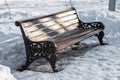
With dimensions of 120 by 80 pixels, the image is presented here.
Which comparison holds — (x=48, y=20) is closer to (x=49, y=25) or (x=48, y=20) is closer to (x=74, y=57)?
(x=49, y=25)

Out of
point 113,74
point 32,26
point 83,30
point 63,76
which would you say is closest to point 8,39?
point 32,26

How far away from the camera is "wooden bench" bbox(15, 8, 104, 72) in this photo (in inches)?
250

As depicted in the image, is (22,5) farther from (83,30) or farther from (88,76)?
(88,76)

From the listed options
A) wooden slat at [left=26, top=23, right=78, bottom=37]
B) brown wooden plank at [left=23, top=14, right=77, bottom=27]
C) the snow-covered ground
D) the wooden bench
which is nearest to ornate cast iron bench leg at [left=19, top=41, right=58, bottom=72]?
the wooden bench

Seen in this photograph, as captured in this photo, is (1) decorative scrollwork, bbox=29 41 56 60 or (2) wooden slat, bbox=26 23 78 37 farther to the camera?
(2) wooden slat, bbox=26 23 78 37

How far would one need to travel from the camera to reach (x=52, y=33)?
7.43m

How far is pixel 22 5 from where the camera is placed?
12.8m

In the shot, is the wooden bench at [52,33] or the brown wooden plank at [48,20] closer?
the wooden bench at [52,33]

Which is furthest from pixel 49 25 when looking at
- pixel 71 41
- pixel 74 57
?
pixel 74 57

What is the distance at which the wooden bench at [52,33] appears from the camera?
636 centimetres

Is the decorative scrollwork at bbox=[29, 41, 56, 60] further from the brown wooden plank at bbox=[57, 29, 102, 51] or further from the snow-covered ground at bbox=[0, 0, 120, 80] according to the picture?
the snow-covered ground at bbox=[0, 0, 120, 80]

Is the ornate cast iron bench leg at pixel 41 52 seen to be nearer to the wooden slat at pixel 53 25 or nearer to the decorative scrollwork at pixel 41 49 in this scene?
the decorative scrollwork at pixel 41 49

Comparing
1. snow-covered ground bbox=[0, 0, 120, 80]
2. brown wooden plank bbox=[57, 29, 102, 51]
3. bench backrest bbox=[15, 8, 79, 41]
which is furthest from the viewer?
bench backrest bbox=[15, 8, 79, 41]

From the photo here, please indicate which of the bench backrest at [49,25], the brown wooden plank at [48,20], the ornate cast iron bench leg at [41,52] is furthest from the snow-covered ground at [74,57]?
the brown wooden plank at [48,20]
